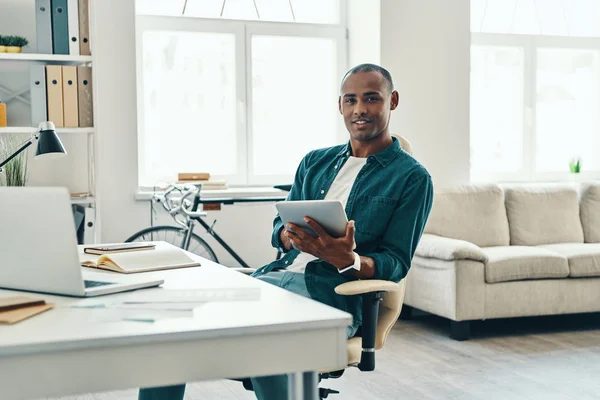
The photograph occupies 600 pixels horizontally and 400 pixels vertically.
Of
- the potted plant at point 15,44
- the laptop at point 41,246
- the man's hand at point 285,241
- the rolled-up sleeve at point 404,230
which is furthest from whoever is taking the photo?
the potted plant at point 15,44

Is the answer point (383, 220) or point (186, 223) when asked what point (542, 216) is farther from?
point (383, 220)

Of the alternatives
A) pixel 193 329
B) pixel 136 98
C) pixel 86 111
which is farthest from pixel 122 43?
pixel 193 329

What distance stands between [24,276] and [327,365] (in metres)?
0.69

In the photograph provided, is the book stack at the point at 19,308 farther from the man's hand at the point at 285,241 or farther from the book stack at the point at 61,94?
the book stack at the point at 61,94

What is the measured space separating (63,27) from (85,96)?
0.37 metres

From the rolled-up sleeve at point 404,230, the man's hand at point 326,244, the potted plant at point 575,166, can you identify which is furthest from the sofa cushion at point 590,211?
the man's hand at point 326,244

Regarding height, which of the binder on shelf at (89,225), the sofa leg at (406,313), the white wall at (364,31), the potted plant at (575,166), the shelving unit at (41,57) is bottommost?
the sofa leg at (406,313)

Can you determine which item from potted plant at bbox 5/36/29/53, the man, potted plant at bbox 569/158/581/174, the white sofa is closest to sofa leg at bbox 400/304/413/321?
the white sofa

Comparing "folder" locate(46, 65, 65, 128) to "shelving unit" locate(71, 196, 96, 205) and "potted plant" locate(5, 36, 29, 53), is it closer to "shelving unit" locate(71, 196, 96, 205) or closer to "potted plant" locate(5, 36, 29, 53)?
"potted plant" locate(5, 36, 29, 53)

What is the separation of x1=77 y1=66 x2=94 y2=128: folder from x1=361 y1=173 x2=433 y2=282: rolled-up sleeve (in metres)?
2.32

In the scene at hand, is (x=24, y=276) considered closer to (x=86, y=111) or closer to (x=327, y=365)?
(x=327, y=365)

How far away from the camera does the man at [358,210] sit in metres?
2.11

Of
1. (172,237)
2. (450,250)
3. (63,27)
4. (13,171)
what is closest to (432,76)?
(450,250)

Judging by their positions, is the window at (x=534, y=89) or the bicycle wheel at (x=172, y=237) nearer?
the bicycle wheel at (x=172, y=237)
